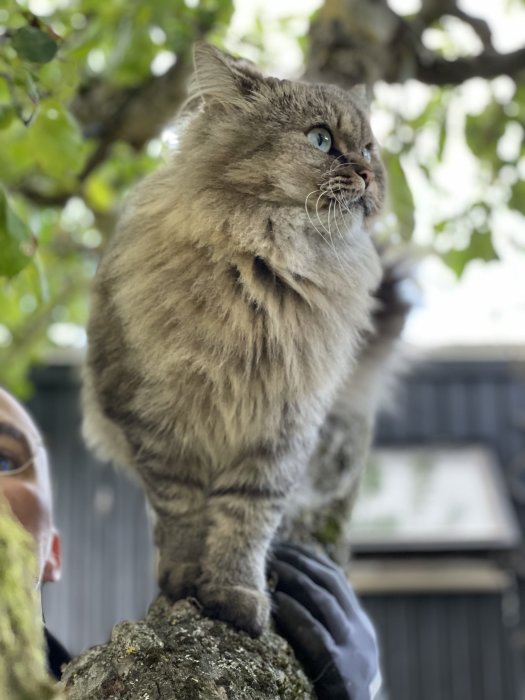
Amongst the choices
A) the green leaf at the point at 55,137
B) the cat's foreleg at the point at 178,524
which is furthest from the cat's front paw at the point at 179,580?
the green leaf at the point at 55,137

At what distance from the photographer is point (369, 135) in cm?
166

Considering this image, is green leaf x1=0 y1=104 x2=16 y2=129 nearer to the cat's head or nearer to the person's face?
the cat's head

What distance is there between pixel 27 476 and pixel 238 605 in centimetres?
52

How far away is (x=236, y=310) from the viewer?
154cm

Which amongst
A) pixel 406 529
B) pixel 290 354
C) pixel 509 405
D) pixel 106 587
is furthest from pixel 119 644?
pixel 509 405

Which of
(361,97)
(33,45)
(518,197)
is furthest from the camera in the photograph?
(518,197)

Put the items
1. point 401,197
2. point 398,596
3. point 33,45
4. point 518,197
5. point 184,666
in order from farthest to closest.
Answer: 1. point 398,596
2. point 518,197
3. point 401,197
4. point 33,45
5. point 184,666

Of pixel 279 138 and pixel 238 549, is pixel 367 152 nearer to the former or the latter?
pixel 279 138

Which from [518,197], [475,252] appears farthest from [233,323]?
[518,197]

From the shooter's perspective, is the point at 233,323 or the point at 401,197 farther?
the point at 401,197

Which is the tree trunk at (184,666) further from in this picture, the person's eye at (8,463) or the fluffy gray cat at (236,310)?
the person's eye at (8,463)

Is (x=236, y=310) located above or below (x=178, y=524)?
above

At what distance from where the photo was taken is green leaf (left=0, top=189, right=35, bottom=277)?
148cm

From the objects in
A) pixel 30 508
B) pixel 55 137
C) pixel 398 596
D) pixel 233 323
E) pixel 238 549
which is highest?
pixel 55 137
